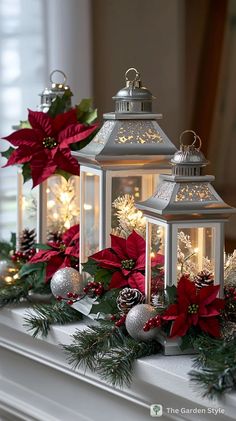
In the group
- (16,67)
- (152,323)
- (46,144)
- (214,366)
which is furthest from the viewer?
(16,67)

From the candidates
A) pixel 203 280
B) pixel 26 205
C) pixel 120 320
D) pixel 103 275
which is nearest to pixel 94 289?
pixel 103 275

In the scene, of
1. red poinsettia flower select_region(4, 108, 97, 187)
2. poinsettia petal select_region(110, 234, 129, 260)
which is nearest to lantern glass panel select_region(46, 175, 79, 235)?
red poinsettia flower select_region(4, 108, 97, 187)

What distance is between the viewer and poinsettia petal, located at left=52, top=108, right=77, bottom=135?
1.92 m

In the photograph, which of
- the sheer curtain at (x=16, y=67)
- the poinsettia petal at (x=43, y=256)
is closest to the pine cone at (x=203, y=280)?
the poinsettia petal at (x=43, y=256)

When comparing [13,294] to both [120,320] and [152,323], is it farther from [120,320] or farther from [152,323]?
[152,323]

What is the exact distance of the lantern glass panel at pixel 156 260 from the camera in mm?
1571

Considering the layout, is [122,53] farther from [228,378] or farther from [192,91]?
[228,378]

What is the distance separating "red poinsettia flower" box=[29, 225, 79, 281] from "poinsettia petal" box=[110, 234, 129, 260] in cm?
23

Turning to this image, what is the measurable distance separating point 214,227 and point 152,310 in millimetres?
179

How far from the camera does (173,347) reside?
1496 mm

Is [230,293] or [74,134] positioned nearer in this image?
[230,293]

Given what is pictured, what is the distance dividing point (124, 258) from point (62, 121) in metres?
0.41

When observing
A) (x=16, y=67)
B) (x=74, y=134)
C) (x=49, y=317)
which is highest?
(x=16, y=67)

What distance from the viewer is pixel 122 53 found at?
3342mm
